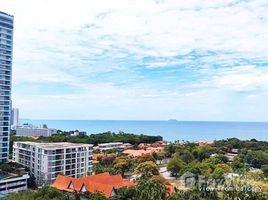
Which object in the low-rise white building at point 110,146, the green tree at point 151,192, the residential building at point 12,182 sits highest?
the low-rise white building at point 110,146

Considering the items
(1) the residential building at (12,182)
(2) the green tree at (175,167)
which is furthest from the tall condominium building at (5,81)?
(2) the green tree at (175,167)

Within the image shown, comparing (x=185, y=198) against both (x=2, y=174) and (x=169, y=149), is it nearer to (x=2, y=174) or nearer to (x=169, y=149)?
(x=2, y=174)

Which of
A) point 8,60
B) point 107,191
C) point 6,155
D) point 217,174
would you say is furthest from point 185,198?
point 8,60

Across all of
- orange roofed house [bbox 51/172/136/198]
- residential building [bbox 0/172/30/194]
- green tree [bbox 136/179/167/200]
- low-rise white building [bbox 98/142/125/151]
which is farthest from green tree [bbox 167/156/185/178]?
low-rise white building [bbox 98/142/125/151]

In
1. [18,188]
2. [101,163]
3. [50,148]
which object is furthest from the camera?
[101,163]

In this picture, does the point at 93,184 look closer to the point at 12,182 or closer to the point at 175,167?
the point at 12,182

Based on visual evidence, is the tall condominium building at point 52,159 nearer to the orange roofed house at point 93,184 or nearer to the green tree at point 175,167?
the orange roofed house at point 93,184
